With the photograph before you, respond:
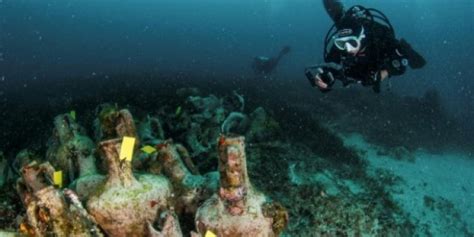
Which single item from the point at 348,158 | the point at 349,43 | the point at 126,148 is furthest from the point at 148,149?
the point at 348,158

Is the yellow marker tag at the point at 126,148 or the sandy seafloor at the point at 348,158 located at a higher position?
the yellow marker tag at the point at 126,148

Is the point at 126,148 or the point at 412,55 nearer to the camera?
the point at 126,148

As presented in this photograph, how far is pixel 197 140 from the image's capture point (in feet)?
20.6

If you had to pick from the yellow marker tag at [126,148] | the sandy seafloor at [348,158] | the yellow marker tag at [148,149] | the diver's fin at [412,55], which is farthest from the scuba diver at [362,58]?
the yellow marker tag at [126,148]

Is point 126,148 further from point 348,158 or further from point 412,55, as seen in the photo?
point 348,158

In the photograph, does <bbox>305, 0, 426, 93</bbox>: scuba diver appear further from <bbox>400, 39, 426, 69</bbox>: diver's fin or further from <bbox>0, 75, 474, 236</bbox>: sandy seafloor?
<bbox>0, 75, 474, 236</bbox>: sandy seafloor

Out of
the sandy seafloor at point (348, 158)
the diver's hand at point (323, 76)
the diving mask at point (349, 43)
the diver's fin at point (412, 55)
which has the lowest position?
the sandy seafloor at point (348, 158)

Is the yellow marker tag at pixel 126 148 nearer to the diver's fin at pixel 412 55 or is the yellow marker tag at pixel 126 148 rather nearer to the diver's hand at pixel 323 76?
the diver's hand at pixel 323 76

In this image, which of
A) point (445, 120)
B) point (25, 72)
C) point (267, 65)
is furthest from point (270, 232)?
point (25, 72)

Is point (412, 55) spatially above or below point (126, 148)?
below

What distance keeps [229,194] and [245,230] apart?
1.10 feet

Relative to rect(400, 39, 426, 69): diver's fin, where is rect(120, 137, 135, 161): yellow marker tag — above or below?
above

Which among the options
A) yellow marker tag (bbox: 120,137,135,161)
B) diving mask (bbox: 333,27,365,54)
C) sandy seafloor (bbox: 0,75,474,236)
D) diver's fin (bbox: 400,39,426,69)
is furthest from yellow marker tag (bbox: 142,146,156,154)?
diver's fin (bbox: 400,39,426,69)

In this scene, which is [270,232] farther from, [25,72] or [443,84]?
[443,84]
